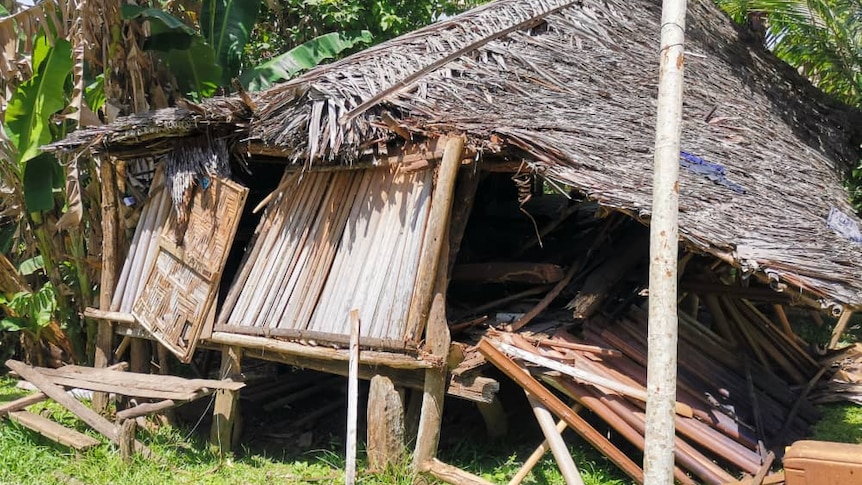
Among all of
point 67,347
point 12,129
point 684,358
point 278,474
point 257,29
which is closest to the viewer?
point 278,474

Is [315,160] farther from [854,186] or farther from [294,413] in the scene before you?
[854,186]

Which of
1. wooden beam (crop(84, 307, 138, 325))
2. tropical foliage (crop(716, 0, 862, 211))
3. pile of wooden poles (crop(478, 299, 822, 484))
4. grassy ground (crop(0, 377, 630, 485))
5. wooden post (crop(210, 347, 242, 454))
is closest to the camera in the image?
pile of wooden poles (crop(478, 299, 822, 484))

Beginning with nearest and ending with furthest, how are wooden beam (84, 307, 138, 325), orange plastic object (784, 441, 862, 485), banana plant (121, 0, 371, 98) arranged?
orange plastic object (784, 441, 862, 485), wooden beam (84, 307, 138, 325), banana plant (121, 0, 371, 98)

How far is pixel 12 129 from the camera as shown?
6.91m

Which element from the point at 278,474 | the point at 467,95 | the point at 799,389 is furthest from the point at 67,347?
the point at 799,389

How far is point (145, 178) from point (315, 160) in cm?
265

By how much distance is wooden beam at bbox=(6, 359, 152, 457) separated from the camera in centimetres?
593

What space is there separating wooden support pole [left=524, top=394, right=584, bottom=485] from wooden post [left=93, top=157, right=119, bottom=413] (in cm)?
417

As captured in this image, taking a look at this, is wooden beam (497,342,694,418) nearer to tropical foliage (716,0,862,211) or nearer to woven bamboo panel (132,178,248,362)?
woven bamboo panel (132,178,248,362)

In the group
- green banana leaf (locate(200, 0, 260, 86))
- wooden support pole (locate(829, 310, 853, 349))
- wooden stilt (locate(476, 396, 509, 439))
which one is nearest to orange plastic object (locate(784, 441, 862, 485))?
wooden stilt (locate(476, 396, 509, 439))

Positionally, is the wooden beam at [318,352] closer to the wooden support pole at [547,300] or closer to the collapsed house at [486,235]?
the collapsed house at [486,235]

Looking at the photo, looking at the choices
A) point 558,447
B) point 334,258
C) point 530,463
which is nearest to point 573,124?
point 334,258

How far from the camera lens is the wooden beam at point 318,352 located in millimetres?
5063

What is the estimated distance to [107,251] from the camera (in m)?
7.07
